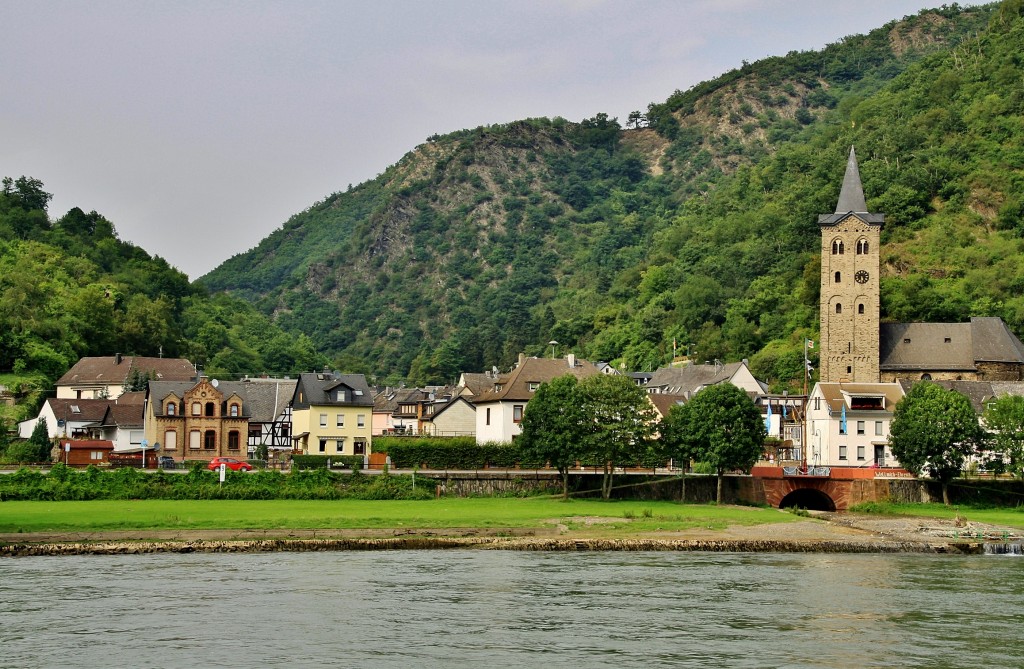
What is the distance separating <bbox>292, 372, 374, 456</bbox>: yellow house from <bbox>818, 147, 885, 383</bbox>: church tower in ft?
151

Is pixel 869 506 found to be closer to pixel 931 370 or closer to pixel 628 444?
pixel 628 444

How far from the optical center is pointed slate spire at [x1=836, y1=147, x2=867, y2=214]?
134250 mm

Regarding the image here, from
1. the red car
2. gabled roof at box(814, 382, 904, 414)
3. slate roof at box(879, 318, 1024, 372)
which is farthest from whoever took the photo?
slate roof at box(879, 318, 1024, 372)

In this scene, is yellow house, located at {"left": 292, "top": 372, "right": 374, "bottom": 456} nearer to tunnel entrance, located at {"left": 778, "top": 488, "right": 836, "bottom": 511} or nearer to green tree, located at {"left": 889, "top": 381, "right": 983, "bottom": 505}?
tunnel entrance, located at {"left": 778, "top": 488, "right": 836, "bottom": 511}

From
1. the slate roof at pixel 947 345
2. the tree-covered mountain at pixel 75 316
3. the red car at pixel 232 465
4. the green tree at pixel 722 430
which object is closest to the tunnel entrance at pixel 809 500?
the green tree at pixel 722 430

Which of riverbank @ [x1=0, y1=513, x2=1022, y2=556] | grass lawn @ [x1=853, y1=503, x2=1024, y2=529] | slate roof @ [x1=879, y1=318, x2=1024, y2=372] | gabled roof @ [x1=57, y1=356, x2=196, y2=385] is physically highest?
slate roof @ [x1=879, y1=318, x2=1024, y2=372]

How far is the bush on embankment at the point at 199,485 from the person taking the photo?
80188mm

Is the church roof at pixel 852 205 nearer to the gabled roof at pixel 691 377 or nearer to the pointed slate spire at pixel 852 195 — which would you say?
the pointed slate spire at pixel 852 195

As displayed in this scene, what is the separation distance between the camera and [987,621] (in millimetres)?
46812

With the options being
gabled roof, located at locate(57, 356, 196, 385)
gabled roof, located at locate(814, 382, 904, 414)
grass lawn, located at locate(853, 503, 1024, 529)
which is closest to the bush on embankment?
grass lawn, located at locate(853, 503, 1024, 529)

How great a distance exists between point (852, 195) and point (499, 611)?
96.4 metres

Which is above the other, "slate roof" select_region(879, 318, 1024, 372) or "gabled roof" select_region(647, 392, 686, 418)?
"slate roof" select_region(879, 318, 1024, 372)

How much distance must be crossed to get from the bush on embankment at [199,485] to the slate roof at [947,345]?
58676mm

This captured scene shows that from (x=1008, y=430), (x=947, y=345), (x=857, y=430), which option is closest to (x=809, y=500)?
(x=857, y=430)
